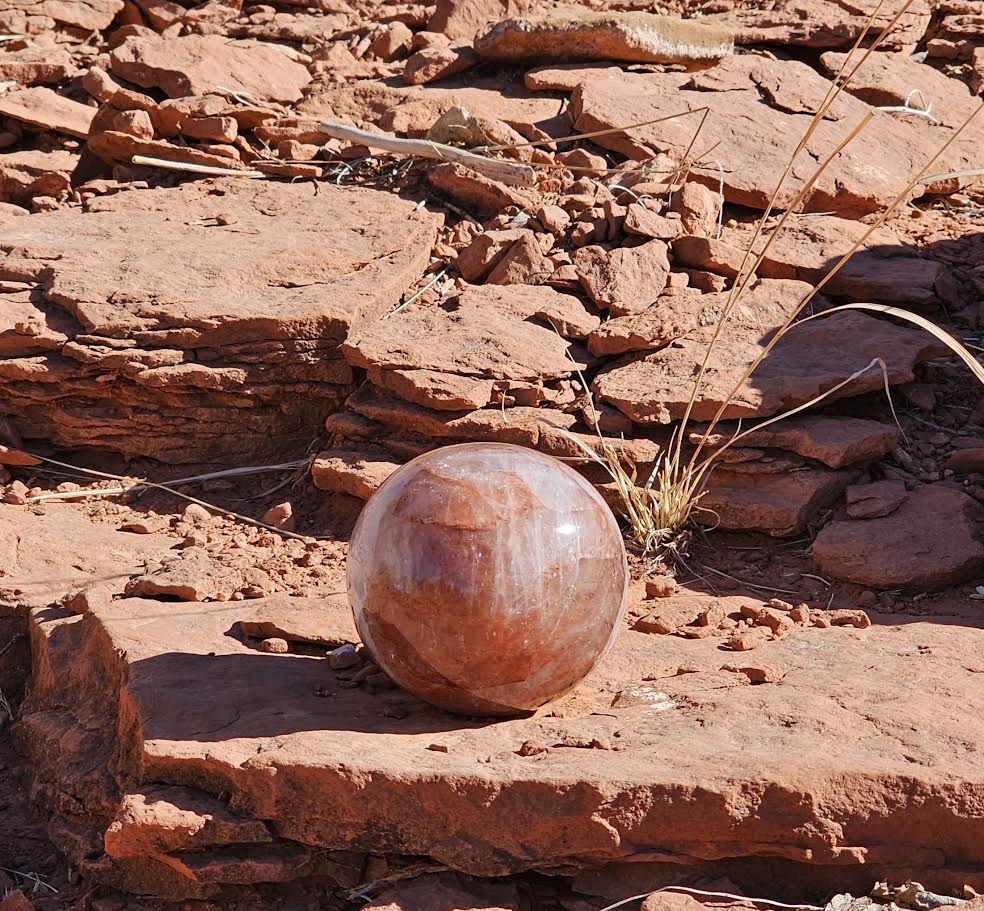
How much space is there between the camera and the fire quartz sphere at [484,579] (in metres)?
3.41

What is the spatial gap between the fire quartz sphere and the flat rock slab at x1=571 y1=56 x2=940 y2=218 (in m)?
3.69

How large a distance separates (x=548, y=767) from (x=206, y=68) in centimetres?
583

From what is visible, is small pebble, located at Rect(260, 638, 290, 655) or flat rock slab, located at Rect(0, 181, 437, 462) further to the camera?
flat rock slab, located at Rect(0, 181, 437, 462)

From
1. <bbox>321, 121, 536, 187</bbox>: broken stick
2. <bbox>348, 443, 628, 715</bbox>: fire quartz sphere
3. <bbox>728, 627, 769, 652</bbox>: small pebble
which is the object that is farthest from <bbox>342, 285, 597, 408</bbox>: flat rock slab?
<bbox>348, 443, 628, 715</bbox>: fire quartz sphere

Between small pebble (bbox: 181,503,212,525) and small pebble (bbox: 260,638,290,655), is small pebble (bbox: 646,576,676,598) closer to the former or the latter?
small pebble (bbox: 260,638,290,655)

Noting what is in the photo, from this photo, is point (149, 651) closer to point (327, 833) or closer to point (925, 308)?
A: point (327, 833)

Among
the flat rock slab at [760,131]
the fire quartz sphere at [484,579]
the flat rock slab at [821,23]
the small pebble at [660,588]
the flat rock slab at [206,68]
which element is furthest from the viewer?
the flat rock slab at [821,23]

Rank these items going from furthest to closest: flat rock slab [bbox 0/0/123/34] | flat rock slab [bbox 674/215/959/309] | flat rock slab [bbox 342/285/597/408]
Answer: flat rock slab [bbox 0/0/123/34] < flat rock slab [bbox 674/215/959/309] < flat rock slab [bbox 342/285/597/408]

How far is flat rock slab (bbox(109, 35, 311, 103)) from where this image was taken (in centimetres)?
768

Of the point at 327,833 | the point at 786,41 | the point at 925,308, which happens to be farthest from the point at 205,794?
the point at 786,41

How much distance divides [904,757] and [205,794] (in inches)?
72.9

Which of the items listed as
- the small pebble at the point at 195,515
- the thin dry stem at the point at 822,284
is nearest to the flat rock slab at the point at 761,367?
the thin dry stem at the point at 822,284

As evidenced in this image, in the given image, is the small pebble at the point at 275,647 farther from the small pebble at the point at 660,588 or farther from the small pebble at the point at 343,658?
the small pebble at the point at 660,588

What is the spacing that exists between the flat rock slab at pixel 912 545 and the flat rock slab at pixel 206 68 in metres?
4.61
